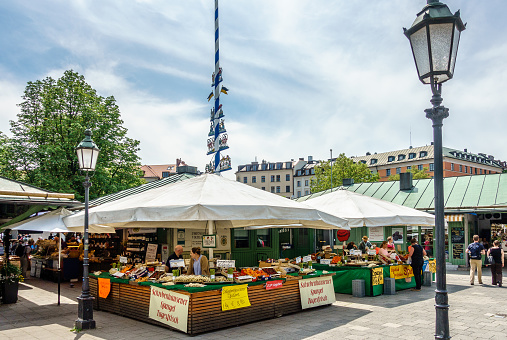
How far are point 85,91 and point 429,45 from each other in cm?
2651

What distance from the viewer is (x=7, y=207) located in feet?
59.0

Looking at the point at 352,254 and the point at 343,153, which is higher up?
the point at 343,153

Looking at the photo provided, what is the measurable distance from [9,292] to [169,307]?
5807 mm

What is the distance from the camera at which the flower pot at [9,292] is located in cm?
1083

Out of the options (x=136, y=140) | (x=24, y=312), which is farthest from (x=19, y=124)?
(x=24, y=312)

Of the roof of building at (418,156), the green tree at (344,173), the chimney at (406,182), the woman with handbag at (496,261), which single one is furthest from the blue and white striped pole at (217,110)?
the roof of building at (418,156)

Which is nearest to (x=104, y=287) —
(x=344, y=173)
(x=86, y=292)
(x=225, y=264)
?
(x=86, y=292)

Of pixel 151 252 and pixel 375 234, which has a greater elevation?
pixel 375 234

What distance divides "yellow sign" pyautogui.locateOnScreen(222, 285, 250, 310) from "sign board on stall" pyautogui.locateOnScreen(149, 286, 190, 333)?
2.54 feet

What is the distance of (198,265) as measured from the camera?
8789mm

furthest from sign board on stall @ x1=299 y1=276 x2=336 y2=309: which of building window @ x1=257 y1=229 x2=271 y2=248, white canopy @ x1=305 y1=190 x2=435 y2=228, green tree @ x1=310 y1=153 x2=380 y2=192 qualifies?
green tree @ x1=310 y1=153 x2=380 y2=192

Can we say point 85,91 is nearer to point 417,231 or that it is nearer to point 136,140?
point 136,140

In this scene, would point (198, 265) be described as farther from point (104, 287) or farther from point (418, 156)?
point (418, 156)

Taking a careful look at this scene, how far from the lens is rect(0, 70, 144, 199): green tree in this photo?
23547mm
